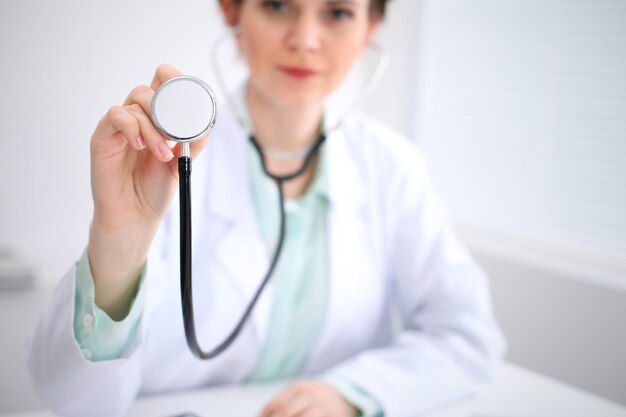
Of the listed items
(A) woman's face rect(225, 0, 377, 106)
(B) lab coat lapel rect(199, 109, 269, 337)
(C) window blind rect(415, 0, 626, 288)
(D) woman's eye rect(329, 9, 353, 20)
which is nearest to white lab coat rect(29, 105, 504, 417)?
(B) lab coat lapel rect(199, 109, 269, 337)

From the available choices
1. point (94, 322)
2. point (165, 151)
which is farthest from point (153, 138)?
point (94, 322)

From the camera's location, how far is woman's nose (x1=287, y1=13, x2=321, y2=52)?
0.77 m

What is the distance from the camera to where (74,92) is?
0.49 metres

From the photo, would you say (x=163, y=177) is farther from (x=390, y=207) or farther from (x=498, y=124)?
(x=498, y=124)

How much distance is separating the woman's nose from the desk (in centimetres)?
45

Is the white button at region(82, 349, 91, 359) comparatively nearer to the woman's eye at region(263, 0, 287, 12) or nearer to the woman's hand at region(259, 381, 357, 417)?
the woman's hand at region(259, 381, 357, 417)

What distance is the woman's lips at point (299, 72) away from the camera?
0.81 m

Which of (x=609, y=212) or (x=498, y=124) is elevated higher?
A: (x=498, y=124)

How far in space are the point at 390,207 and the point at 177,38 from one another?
1.66ft

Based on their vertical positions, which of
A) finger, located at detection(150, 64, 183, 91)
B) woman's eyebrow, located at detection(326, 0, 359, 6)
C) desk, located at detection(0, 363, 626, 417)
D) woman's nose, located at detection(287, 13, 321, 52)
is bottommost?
desk, located at detection(0, 363, 626, 417)

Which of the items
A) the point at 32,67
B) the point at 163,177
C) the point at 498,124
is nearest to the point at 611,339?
the point at 498,124

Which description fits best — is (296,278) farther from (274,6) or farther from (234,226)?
(274,6)

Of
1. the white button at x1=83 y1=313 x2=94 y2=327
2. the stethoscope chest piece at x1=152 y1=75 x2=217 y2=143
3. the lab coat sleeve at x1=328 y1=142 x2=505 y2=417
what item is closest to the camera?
the stethoscope chest piece at x1=152 y1=75 x2=217 y2=143

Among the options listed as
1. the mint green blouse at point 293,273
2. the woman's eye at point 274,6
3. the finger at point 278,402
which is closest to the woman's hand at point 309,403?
the finger at point 278,402
